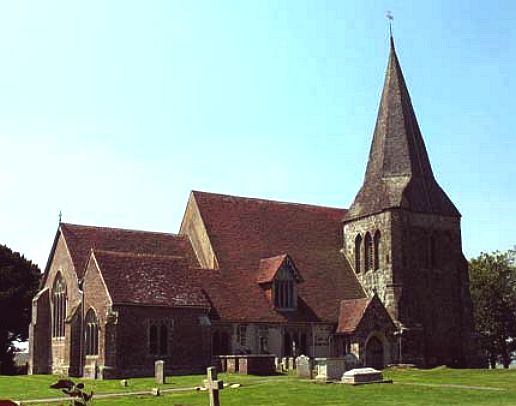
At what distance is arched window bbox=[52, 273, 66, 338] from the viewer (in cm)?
4766

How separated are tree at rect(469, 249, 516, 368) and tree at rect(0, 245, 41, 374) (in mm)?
39069

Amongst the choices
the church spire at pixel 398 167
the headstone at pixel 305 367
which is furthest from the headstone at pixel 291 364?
the church spire at pixel 398 167

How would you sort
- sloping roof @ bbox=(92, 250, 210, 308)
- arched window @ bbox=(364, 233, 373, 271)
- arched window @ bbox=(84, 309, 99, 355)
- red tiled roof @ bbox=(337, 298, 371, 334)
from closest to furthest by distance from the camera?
sloping roof @ bbox=(92, 250, 210, 308) → arched window @ bbox=(84, 309, 99, 355) → red tiled roof @ bbox=(337, 298, 371, 334) → arched window @ bbox=(364, 233, 373, 271)

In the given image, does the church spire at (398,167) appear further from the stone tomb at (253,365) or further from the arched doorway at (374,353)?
the stone tomb at (253,365)

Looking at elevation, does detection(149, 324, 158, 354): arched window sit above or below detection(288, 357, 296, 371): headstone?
above

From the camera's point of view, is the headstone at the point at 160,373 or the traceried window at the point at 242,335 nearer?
the headstone at the point at 160,373

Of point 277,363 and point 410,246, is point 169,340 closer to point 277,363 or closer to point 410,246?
point 277,363

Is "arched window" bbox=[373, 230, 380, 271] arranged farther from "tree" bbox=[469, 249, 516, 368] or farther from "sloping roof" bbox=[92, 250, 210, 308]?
"tree" bbox=[469, 249, 516, 368]

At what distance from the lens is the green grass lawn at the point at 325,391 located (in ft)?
85.7

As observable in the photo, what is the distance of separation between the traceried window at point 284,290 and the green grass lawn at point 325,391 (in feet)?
34.2

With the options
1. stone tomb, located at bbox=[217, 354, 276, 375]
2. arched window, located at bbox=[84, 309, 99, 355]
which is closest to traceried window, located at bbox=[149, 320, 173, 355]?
arched window, located at bbox=[84, 309, 99, 355]

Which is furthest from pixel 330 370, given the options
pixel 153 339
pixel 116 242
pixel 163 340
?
pixel 116 242

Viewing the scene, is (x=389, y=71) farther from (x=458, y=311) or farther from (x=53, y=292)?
(x=53, y=292)

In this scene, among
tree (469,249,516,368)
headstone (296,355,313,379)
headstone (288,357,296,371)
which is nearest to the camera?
headstone (296,355,313,379)
